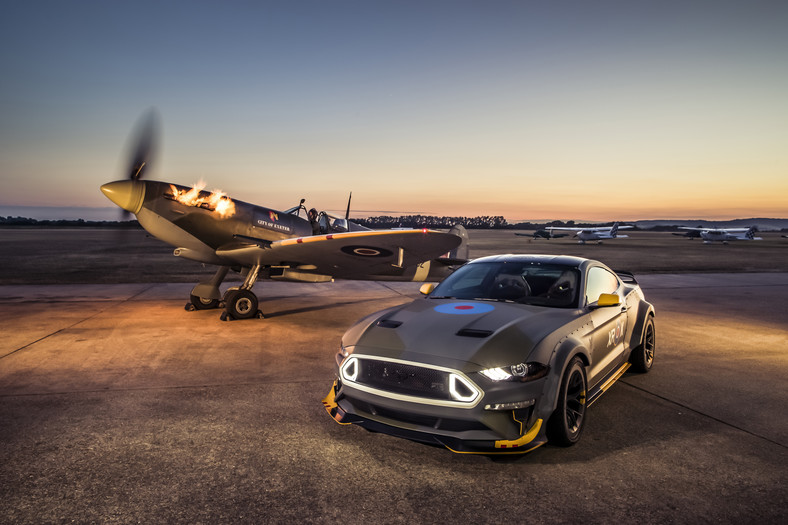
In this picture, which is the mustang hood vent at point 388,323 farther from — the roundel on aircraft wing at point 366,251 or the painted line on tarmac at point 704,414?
the roundel on aircraft wing at point 366,251

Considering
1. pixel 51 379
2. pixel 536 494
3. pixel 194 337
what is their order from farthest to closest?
pixel 194 337 → pixel 51 379 → pixel 536 494

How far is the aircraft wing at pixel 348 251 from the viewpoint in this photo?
8.09m

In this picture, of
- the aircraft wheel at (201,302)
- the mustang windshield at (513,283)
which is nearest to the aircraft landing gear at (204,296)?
the aircraft wheel at (201,302)

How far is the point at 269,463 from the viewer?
347 cm

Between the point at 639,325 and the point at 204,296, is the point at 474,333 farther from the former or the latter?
the point at 204,296

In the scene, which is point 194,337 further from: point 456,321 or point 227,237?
point 456,321

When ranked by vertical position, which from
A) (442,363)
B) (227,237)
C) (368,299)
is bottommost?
(368,299)

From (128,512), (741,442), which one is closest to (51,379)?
(128,512)

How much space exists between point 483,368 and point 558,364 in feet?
2.24

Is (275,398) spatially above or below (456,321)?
below

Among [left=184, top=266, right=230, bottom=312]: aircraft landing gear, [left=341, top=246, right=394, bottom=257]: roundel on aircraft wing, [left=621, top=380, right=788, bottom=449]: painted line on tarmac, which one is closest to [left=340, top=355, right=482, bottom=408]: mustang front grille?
[left=621, top=380, right=788, bottom=449]: painted line on tarmac

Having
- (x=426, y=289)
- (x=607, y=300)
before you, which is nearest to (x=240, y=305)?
(x=426, y=289)

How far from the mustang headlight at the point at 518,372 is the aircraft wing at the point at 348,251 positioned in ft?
14.5

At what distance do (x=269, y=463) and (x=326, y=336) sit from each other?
4.55 meters
